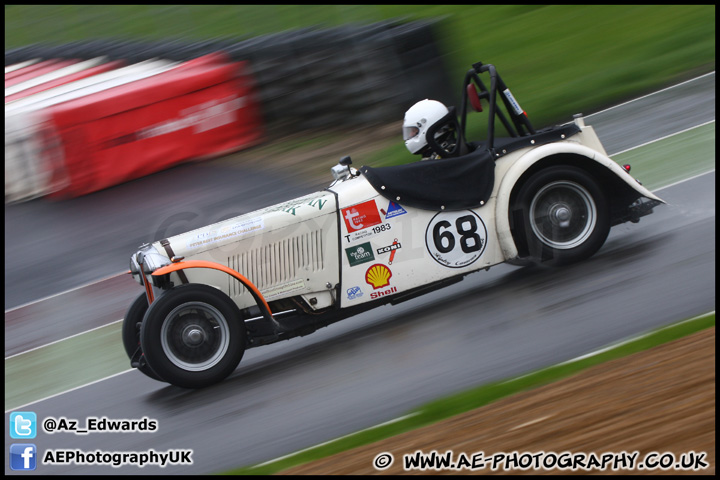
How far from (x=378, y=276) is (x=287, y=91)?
6567mm

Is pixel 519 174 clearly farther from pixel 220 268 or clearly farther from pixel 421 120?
pixel 220 268

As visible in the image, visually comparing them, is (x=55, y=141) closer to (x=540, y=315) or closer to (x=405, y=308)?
(x=405, y=308)

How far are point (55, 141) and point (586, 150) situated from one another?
773 centimetres

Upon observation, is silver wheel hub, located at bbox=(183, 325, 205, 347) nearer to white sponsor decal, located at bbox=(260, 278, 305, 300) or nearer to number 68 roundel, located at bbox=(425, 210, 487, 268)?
white sponsor decal, located at bbox=(260, 278, 305, 300)

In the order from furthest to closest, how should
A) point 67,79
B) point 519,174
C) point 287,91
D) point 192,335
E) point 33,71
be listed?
point 33,71 → point 67,79 → point 287,91 → point 519,174 → point 192,335

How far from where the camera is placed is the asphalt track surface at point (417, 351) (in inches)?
220

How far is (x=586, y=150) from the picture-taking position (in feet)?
22.8

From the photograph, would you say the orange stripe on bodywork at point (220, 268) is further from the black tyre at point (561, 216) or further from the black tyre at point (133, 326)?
the black tyre at point (561, 216)

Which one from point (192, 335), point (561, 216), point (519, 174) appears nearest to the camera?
point (192, 335)

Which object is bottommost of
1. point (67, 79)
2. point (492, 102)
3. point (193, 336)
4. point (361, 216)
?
point (193, 336)

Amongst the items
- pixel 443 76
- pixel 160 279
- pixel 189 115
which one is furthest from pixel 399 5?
pixel 160 279

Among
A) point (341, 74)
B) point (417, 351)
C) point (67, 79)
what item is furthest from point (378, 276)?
point (67, 79)

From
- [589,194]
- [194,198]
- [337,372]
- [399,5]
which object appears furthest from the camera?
[399,5]

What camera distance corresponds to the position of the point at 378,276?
660 centimetres
